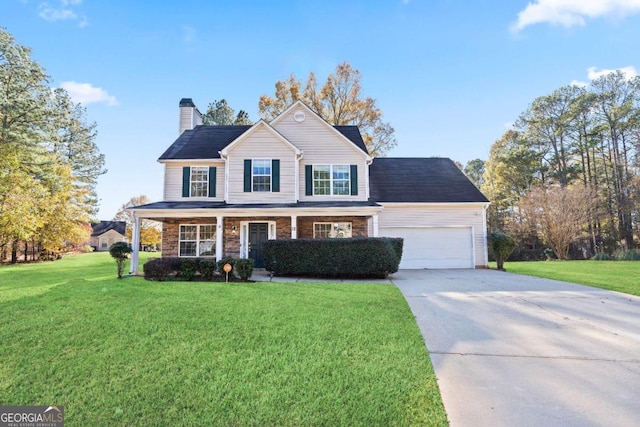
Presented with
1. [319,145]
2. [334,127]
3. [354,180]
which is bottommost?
[354,180]

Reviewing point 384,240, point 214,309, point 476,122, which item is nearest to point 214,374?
point 214,309

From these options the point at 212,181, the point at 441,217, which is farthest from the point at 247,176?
the point at 441,217

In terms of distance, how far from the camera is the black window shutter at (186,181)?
13916mm

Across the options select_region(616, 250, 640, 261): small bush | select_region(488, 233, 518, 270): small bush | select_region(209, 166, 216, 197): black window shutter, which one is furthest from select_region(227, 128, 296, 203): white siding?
select_region(616, 250, 640, 261): small bush

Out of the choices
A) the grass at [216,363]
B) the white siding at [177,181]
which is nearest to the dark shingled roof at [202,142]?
the white siding at [177,181]

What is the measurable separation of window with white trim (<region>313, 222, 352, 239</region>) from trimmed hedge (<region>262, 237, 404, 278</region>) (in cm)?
337

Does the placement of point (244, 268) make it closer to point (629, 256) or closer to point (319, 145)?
point (319, 145)

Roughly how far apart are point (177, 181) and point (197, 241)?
2.98 meters

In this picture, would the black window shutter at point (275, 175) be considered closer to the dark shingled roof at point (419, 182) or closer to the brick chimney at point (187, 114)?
the dark shingled roof at point (419, 182)

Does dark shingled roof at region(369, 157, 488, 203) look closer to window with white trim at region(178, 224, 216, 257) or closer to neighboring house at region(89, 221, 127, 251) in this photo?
window with white trim at region(178, 224, 216, 257)

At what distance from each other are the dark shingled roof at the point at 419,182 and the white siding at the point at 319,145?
208 centimetres

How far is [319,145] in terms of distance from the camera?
1450 cm

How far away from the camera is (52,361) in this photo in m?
3.56

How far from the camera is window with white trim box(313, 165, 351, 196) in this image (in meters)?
14.1
